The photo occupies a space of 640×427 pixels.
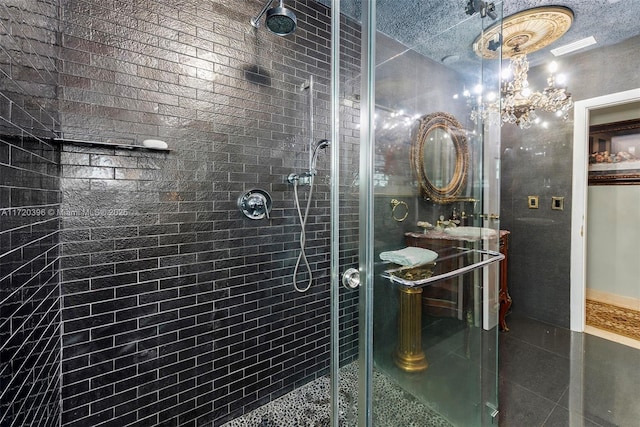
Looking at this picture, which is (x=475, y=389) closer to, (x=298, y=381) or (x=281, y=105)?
(x=298, y=381)

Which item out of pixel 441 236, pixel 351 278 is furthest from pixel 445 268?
pixel 351 278

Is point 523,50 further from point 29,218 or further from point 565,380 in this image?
point 29,218

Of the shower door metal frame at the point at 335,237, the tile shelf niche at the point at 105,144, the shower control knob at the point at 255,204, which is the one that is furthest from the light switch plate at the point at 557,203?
the tile shelf niche at the point at 105,144

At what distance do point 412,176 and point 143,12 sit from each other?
5.94 ft

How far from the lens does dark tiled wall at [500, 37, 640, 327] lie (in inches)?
93.0

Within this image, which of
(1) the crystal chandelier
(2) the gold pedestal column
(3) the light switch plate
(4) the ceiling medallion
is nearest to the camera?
(2) the gold pedestal column

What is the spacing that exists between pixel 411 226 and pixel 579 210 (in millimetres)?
1965

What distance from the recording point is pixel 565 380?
1860 millimetres

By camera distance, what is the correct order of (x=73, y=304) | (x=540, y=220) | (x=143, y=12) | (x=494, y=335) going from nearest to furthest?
1. (x=73, y=304)
2. (x=143, y=12)
3. (x=494, y=335)
4. (x=540, y=220)

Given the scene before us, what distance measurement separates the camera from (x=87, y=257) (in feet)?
4.00

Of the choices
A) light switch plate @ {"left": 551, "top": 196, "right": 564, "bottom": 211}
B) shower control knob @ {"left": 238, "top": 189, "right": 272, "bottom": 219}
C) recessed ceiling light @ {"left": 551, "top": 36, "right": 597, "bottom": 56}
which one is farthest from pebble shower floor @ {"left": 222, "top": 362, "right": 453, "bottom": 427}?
recessed ceiling light @ {"left": 551, "top": 36, "right": 597, "bottom": 56}

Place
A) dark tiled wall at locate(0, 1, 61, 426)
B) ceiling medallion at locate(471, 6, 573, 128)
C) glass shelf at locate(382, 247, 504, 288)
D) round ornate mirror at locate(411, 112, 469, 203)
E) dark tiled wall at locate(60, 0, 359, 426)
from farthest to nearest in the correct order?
1. round ornate mirror at locate(411, 112, 469, 203)
2. ceiling medallion at locate(471, 6, 573, 128)
3. glass shelf at locate(382, 247, 504, 288)
4. dark tiled wall at locate(60, 0, 359, 426)
5. dark tiled wall at locate(0, 1, 61, 426)

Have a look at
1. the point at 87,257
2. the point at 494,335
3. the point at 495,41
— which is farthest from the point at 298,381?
the point at 495,41

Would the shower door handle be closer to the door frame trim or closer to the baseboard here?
the door frame trim
